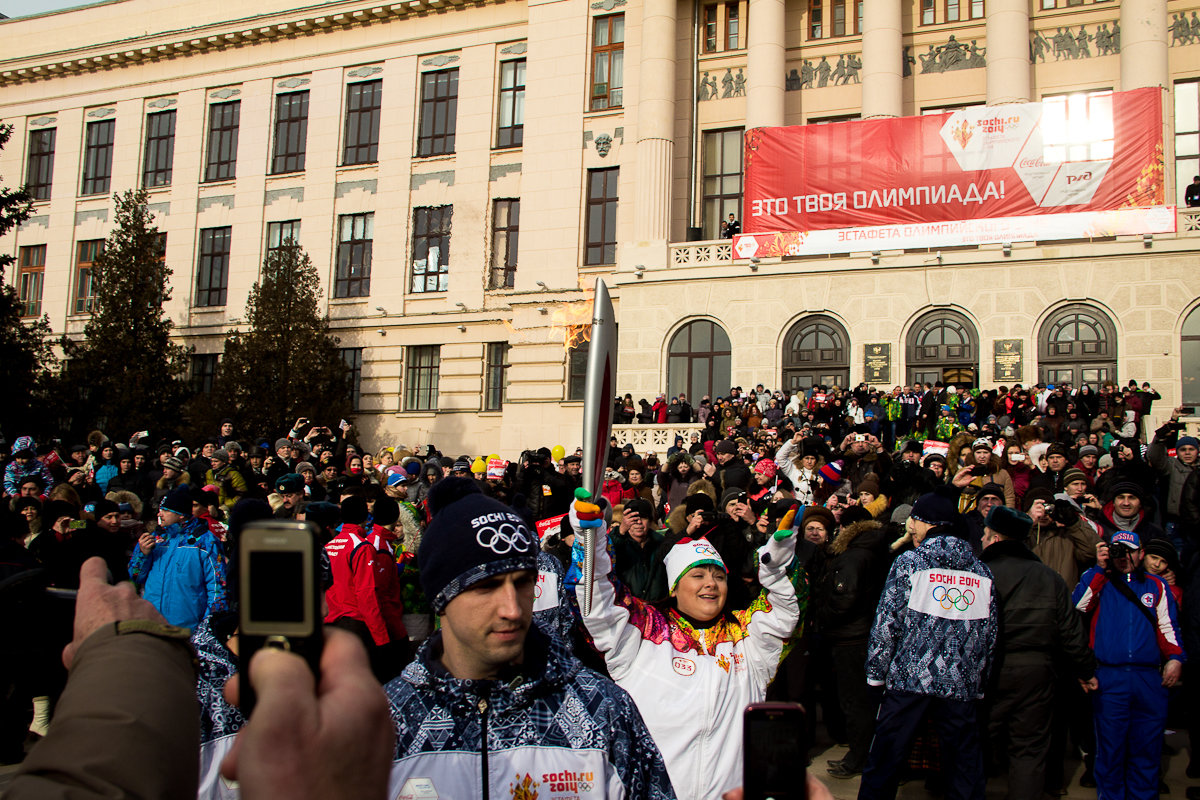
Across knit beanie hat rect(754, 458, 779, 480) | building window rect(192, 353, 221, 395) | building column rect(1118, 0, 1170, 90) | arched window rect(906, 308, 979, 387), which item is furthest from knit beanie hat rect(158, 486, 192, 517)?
building window rect(192, 353, 221, 395)

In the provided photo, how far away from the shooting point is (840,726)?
8.56 m

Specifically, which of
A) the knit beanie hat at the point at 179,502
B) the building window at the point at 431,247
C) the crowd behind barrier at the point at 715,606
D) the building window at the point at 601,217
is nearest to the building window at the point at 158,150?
the building window at the point at 431,247

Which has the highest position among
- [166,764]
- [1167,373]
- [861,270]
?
[861,270]

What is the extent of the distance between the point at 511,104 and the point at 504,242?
4749mm

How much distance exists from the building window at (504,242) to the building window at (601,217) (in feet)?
9.45

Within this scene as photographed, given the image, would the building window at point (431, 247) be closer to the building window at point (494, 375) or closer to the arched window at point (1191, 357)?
the building window at point (494, 375)

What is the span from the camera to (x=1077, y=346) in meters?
24.7

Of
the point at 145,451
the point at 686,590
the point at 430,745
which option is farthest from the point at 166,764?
the point at 145,451

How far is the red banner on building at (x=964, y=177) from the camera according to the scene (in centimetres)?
2303

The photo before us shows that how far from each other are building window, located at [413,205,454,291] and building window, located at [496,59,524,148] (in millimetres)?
3015

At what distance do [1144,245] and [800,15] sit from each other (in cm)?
1238

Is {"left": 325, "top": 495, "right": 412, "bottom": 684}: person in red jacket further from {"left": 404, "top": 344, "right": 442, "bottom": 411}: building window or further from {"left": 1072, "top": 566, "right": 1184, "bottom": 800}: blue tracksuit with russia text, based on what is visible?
{"left": 404, "top": 344, "right": 442, "bottom": 411}: building window

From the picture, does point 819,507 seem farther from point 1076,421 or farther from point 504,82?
point 504,82

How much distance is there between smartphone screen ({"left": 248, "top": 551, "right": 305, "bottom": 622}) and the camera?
950 millimetres
